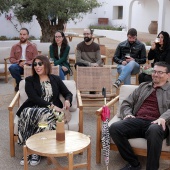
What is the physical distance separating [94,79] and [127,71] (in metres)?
0.80

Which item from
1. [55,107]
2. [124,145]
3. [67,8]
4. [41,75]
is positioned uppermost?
[67,8]

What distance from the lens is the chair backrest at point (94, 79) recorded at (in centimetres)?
572

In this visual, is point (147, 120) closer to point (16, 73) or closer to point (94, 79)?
point (94, 79)

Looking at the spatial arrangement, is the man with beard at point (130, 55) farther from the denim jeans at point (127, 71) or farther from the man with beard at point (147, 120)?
the man with beard at point (147, 120)

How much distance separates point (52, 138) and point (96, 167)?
0.73 meters

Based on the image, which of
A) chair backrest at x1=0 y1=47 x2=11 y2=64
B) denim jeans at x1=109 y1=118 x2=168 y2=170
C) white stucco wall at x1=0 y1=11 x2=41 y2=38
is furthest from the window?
denim jeans at x1=109 y1=118 x2=168 y2=170

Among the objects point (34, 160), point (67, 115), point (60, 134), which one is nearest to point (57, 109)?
point (67, 115)

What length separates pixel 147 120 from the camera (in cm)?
378

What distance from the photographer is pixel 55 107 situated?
13.4 ft

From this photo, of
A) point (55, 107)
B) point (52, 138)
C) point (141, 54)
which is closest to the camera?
point (52, 138)

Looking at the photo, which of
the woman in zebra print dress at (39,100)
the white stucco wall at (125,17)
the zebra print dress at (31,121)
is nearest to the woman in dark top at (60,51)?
the woman in zebra print dress at (39,100)

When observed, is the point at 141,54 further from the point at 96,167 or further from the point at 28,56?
the point at 96,167

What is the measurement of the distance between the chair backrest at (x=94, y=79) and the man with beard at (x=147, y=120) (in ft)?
5.53

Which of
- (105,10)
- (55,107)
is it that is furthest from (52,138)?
(105,10)
